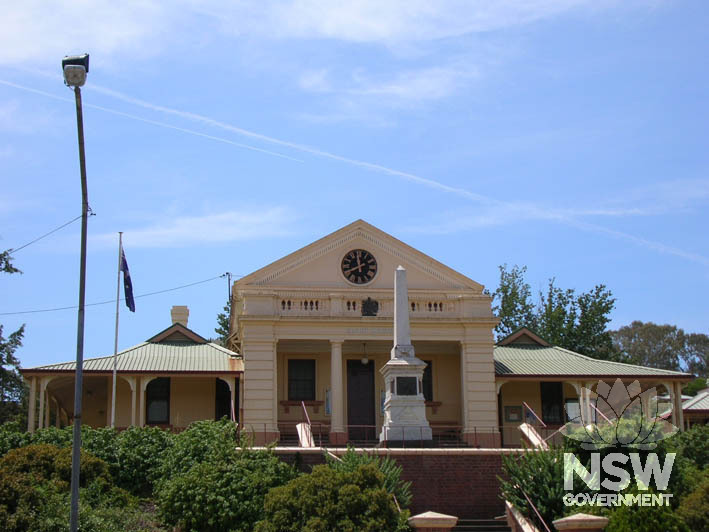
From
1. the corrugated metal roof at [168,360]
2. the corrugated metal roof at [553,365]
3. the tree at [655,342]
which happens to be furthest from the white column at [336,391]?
the tree at [655,342]

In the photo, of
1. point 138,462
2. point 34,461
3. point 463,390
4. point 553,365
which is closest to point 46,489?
point 34,461

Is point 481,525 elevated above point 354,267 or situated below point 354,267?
below

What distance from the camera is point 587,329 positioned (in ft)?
182

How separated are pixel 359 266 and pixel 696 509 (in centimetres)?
1738

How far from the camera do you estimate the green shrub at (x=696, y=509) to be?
57.6 ft

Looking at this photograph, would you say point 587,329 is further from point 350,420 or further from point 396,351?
point 396,351

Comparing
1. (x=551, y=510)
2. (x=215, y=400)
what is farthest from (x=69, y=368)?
(x=551, y=510)

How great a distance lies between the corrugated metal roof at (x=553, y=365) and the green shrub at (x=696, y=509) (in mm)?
15698

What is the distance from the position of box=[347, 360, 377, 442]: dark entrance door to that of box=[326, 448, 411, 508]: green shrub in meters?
13.2

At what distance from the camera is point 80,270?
15359mm

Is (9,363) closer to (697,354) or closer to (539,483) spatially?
(539,483)

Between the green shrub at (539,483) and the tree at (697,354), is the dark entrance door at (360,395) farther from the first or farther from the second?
the tree at (697,354)

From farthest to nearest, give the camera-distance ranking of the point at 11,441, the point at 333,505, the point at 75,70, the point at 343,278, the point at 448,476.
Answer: the point at 343,278 → the point at 11,441 → the point at 448,476 → the point at 333,505 → the point at 75,70

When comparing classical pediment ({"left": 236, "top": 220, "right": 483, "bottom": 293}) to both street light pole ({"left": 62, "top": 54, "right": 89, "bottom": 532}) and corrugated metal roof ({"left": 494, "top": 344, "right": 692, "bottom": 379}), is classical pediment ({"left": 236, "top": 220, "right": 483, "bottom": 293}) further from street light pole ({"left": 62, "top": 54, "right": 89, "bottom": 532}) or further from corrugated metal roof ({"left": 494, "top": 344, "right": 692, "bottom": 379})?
street light pole ({"left": 62, "top": 54, "right": 89, "bottom": 532})
